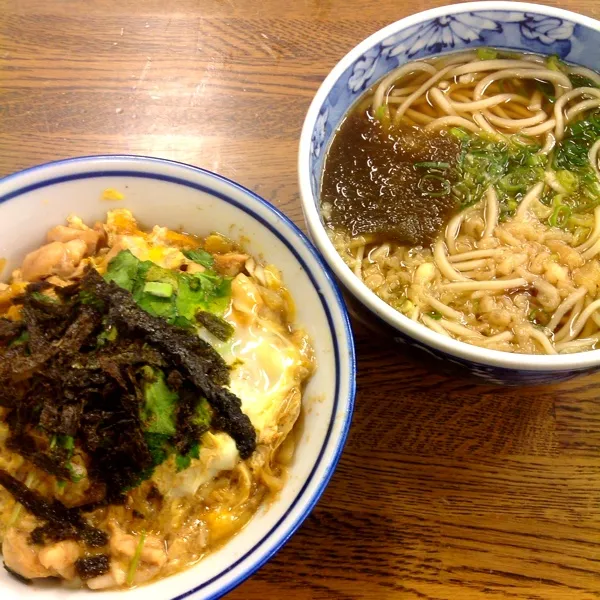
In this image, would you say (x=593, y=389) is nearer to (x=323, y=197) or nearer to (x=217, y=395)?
(x=323, y=197)

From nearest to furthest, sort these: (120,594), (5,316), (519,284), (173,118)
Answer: (120,594) < (5,316) < (519,284) < (173,118)

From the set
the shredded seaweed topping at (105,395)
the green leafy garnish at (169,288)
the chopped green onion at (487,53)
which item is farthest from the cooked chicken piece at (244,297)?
the chopped green onion at (487,53)

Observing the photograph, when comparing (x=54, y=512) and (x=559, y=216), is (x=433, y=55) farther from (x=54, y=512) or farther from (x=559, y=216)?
(x=54, y=512)

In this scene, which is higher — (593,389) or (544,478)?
(593,389)

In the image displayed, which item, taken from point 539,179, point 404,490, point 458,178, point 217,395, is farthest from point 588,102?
point 217,395

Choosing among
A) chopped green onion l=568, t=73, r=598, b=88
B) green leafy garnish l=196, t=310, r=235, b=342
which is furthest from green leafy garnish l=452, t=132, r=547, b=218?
green leafy garnish l=196, t=310, r=235, b=342

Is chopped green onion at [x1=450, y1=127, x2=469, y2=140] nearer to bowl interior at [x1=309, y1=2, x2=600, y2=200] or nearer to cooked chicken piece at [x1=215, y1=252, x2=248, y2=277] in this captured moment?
bowl interior at [x1=309, y1=2, x2=600, y2=200]
